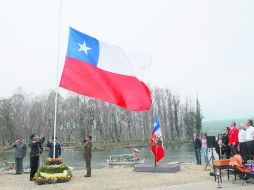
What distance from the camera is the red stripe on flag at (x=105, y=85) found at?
12531 millimetres

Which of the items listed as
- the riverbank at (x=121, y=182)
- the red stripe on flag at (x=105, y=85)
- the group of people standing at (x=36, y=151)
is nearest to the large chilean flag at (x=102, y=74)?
the red stripe on flag at (x=105, y=85)

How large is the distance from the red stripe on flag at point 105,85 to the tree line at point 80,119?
54.2 meters

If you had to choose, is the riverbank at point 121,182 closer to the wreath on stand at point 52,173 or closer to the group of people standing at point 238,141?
the wreath on stand at point 52,173

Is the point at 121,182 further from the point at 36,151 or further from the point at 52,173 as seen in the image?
the point at 36,151

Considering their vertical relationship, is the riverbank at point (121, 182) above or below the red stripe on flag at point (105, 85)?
below

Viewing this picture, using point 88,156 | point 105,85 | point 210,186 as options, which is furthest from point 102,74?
point 210,186

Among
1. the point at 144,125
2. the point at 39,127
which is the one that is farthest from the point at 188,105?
the point at 39,127

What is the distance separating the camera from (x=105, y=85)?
13.0m

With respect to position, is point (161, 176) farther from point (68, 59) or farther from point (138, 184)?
point (68, 59)

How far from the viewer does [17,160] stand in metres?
16.3

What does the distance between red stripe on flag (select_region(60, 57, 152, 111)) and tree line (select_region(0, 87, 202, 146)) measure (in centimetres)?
5425

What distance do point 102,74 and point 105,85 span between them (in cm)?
48

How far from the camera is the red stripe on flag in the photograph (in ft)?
41.1

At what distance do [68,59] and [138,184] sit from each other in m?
5.27
